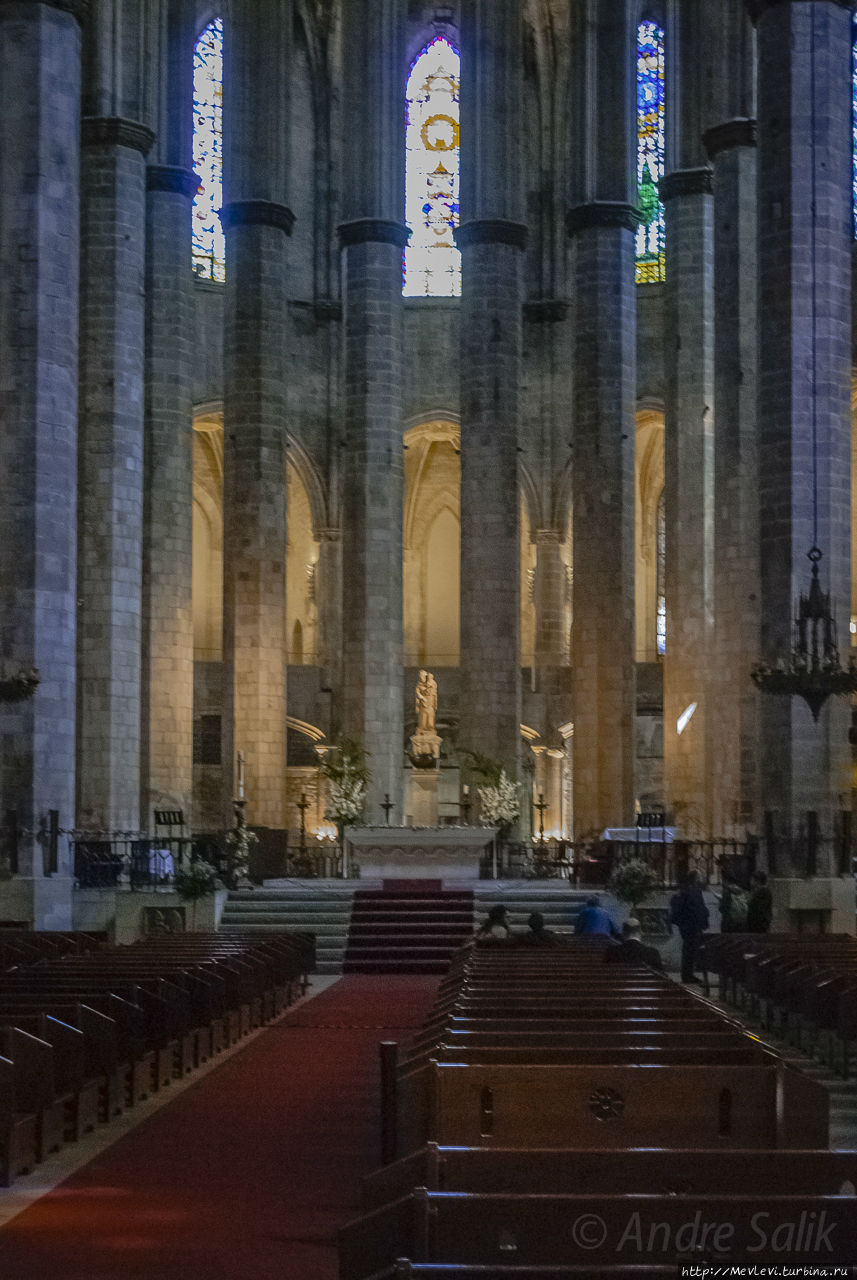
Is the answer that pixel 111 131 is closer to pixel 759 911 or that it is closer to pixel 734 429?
pixel 734 429

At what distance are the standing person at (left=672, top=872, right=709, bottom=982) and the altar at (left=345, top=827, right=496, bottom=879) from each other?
28.8ft

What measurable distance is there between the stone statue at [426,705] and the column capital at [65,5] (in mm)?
13167

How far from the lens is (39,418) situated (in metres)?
24.9

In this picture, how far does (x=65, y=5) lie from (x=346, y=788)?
13825 mm

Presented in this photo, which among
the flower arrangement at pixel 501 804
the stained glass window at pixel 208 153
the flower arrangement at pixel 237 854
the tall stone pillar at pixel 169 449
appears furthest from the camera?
the stained glass window at pixel 208 153

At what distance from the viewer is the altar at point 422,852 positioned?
30.6 m

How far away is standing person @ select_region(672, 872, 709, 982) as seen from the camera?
856 inches

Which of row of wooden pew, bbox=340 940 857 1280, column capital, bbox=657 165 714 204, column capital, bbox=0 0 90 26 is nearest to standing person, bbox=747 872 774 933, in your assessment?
row of wooden pew, bbox=340 940 857 1280

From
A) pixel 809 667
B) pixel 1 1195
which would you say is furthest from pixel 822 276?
pixel 1 1195

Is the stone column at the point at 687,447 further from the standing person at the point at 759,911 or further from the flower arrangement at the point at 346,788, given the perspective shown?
the standing person at the point at 759,911

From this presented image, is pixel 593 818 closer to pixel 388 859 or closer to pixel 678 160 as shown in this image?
pixel 388 859

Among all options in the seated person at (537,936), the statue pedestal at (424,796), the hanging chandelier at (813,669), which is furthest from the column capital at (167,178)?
the seated person at (537,936)

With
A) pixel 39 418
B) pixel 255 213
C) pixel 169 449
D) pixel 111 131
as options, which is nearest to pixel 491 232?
pixel 255 213

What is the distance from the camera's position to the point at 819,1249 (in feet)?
15.0
